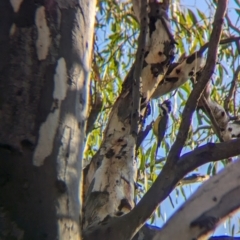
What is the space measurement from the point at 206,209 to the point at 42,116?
1.23 feet

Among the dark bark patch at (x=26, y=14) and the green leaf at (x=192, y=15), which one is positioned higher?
the green leaf at (x=192, y=15)

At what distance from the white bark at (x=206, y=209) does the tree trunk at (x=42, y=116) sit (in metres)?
0.25

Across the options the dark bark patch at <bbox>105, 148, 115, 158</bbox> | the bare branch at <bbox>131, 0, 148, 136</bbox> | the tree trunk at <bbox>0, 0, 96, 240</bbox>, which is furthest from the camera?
the dark bark patch at <bbox>105, 148, 115, 158</bbox>

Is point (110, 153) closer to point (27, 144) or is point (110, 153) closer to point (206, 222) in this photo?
A: point (206, 222)

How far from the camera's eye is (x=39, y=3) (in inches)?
33.5

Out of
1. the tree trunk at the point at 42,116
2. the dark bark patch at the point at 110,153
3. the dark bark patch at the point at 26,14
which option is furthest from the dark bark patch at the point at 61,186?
the dark bark patch at the point at 110,153

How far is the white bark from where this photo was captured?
101 cm

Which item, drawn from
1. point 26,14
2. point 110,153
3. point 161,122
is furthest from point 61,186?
point 161,122

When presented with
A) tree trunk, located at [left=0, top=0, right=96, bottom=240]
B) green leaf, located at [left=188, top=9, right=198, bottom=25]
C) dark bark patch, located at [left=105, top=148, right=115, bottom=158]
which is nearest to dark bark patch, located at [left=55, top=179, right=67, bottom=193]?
tree trunk, located at [left=0, top=0, right=96, bottom=240]

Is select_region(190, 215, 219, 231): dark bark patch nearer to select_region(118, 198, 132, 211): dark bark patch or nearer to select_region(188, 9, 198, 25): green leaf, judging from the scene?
select_region(118, 198, 132, 211): dark bark patch

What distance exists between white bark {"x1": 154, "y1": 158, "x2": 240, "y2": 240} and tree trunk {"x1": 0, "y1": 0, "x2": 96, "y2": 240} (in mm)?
245

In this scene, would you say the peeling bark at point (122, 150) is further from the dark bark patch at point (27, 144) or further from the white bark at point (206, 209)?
the dark bark patch at point (27, 144)

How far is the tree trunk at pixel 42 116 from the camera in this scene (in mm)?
753

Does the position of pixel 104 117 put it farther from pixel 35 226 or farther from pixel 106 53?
pixel 35 226
